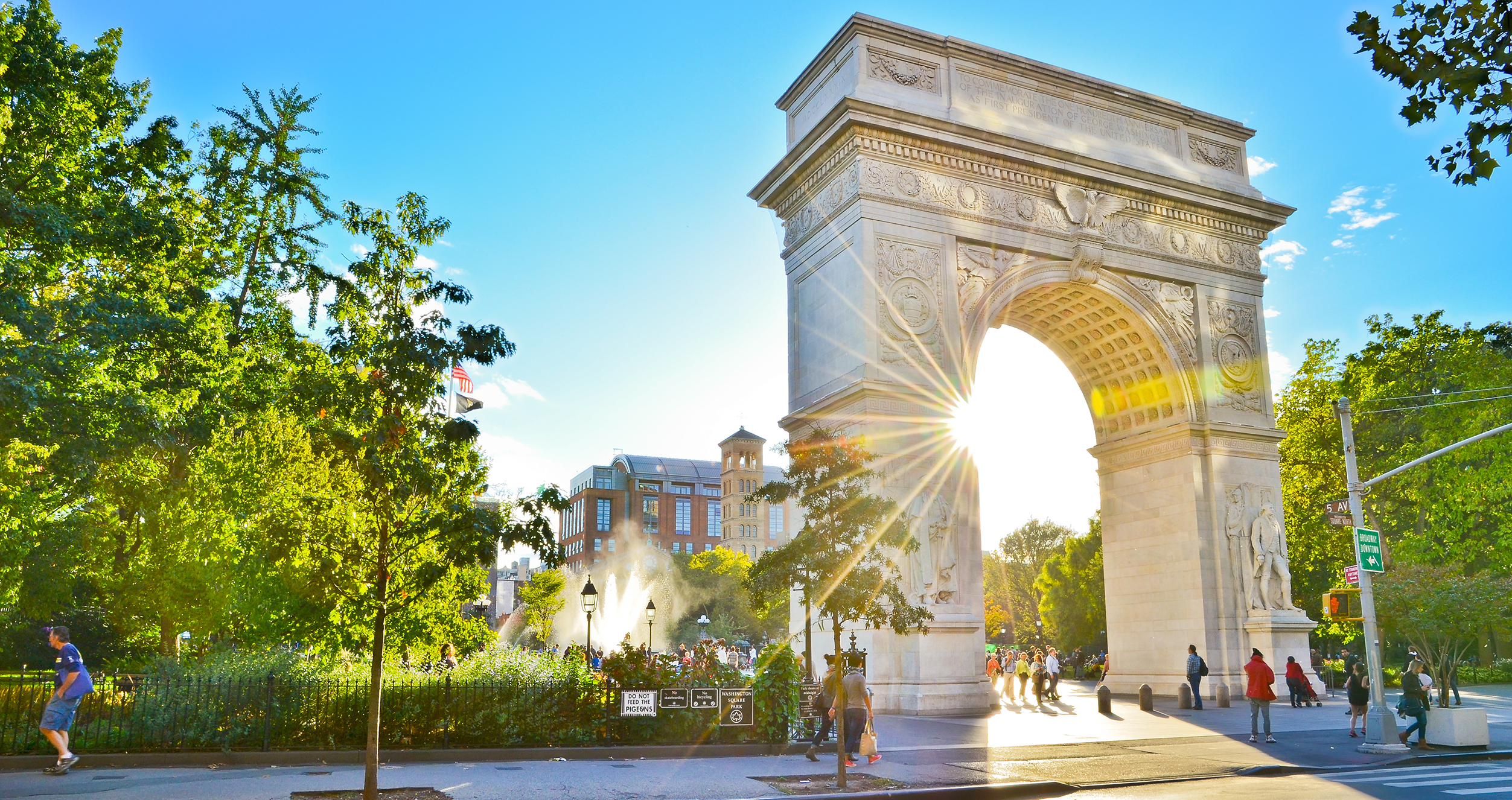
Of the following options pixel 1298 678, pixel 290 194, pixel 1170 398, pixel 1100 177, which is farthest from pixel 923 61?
pixel 1298 678

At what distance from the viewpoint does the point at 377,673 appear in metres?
12.4

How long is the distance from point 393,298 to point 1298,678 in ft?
95.0

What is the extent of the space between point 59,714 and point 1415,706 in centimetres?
2297

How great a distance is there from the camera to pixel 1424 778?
51.2ft

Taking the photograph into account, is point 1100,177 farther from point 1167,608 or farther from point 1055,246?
point 1167,608

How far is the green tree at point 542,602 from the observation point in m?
61.3

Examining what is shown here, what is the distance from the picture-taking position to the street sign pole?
1912 cm

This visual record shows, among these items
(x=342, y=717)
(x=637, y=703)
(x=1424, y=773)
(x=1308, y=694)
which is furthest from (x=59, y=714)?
(x=1308, y=694)

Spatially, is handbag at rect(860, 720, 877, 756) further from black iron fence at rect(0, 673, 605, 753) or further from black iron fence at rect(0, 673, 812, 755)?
black iron fence at rect(0, 673, 605, 753)

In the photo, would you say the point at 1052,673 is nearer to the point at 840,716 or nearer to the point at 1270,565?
the point at 1270,565

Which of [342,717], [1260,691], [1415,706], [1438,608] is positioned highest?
[1438,608]

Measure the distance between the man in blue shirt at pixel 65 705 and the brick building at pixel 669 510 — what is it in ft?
362

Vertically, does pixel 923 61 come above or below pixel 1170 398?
above

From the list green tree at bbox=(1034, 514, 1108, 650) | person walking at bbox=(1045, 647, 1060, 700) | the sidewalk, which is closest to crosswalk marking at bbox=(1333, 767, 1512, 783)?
the sidewalk
